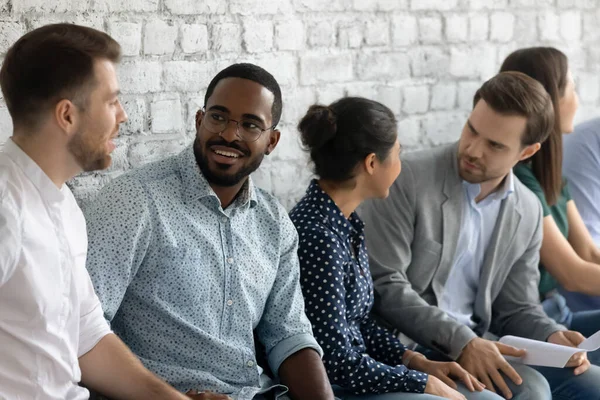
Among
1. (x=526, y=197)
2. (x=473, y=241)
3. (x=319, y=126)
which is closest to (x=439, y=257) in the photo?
(x=473, y=241)

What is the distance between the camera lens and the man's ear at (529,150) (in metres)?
3.16

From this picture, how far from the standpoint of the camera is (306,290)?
102 inches

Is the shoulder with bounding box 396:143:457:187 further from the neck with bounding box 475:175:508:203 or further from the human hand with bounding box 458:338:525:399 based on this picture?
the human hand with bounding box 458:338:525:399

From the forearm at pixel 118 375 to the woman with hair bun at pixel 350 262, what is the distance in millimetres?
640

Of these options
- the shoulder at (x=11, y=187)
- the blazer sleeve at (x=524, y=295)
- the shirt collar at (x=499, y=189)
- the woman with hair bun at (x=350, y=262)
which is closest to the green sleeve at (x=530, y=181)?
the blazer sleeve at (x=524, y=295)

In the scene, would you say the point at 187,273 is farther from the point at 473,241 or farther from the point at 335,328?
the point at 473,241

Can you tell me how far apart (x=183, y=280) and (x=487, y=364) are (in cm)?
107

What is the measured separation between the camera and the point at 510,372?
282cm

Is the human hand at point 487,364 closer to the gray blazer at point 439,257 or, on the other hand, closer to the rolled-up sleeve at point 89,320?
the gray blazer at point 439,257

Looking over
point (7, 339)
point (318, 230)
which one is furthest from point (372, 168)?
point (7, 339)

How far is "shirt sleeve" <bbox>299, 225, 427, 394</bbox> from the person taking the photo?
2.57 metres

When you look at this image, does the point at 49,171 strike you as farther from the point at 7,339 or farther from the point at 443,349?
the point at 443,349

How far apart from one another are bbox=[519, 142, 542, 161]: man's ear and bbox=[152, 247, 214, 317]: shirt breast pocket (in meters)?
1.35

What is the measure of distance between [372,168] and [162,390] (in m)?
1.00
